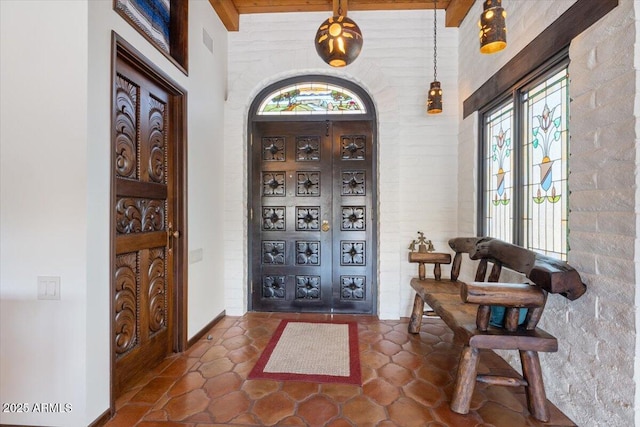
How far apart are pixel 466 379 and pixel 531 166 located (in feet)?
5.01

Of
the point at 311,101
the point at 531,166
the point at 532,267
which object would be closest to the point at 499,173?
the point at 531,166

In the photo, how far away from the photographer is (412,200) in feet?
11.1

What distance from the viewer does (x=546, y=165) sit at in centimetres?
203

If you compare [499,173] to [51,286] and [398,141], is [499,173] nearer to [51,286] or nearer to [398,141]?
[398,141]

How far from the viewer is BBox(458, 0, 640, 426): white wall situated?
52.7 inches

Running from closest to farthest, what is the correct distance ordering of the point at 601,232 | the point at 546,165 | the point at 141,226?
the point at 601,232 → the point at 546,165 → the point at 141,226

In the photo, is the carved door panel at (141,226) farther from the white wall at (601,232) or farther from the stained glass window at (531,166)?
the stained glass window at (531,166)

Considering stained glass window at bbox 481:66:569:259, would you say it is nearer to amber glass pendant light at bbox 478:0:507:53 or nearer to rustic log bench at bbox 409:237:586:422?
rustic log bench at bbox 409:237:586:422

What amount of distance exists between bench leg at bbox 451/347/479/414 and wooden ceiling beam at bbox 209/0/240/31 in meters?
3.67

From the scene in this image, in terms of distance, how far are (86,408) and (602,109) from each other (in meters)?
3.00

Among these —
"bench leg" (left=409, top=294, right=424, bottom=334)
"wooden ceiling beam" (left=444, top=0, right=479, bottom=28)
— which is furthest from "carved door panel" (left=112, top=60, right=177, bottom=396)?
"wooden ceiling beam" (left=444, top=0, right=479, bottom=28)

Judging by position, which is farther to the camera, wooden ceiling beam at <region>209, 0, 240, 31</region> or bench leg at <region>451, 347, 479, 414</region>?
wooden ceiling beam at <region>209, 0, 240, 31</region>

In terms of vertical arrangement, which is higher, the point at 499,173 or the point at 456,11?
the point at 456,11

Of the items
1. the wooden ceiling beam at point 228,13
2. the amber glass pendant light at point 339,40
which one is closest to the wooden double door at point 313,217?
the wooden ceiling beam at point 228,13
